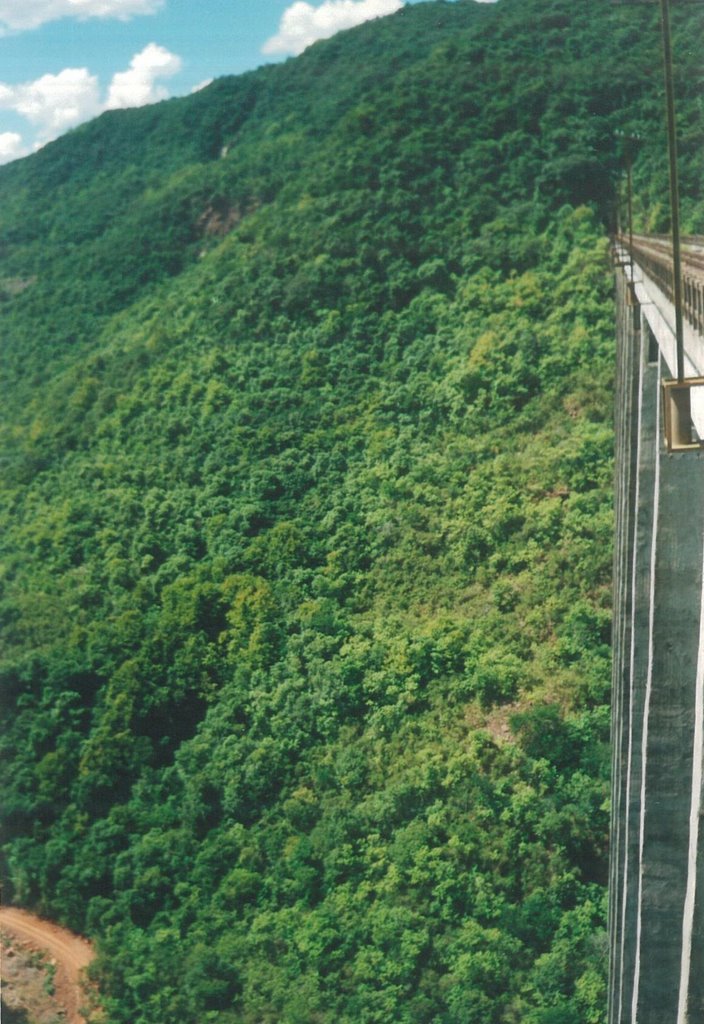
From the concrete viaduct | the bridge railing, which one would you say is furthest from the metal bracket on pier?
the bridge railing

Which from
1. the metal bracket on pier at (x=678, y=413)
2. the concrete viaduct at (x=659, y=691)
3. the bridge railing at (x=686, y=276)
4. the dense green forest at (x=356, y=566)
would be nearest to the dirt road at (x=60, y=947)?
the dense green forest at (x=356, y=566)

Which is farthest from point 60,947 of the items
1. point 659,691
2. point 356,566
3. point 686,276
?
point 686,276

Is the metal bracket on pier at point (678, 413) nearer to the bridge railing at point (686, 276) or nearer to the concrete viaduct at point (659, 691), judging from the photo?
the concrete viaduct at point (659, 691)

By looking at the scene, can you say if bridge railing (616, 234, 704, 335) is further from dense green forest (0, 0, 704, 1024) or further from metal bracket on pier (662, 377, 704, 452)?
dense green forest (0, 0, 704, 1024)

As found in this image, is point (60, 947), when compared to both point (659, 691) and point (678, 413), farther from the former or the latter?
point (678, 413)

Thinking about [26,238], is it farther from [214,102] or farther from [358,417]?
[358,417]
